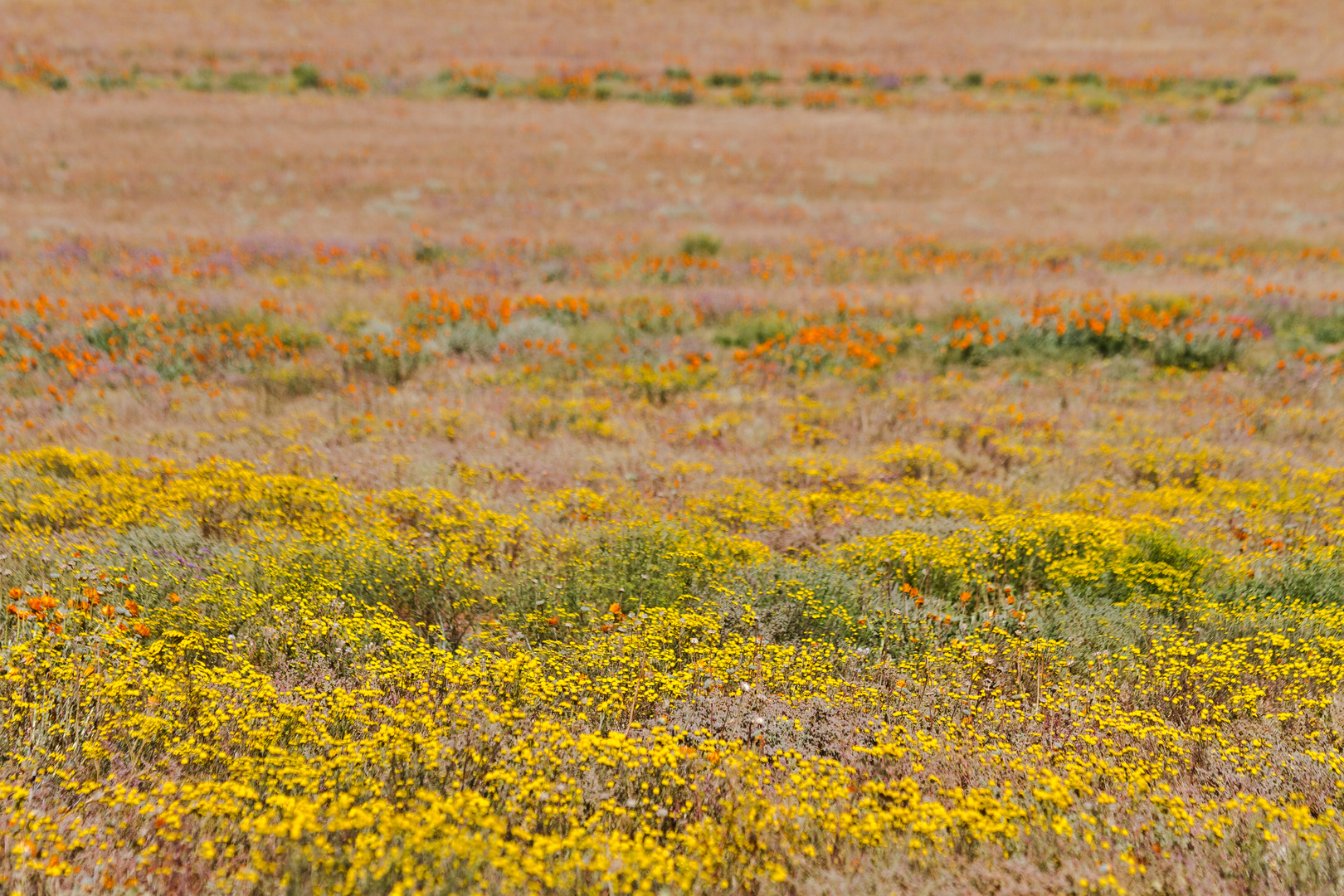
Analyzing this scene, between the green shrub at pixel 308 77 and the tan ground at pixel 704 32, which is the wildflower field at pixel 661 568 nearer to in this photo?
the green shrub at pixel 308 77

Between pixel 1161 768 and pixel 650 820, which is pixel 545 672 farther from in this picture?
pixel 1161 768

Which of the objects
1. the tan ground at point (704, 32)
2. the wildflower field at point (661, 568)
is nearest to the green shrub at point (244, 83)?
the tan ground at point (704, 32)

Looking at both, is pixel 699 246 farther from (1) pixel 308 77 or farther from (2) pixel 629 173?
(1) pixel 308 77

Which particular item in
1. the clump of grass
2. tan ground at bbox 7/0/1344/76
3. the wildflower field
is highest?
tan ground at bbox 7/0/1344/76

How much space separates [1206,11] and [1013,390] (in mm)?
65320

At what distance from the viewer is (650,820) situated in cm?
258

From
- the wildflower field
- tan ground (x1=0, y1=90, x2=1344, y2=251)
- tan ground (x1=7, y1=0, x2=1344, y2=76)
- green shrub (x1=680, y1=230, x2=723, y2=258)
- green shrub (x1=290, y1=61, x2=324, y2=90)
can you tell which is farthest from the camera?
tan ground (x1=7, y1=0, x2=1344, y2=76)

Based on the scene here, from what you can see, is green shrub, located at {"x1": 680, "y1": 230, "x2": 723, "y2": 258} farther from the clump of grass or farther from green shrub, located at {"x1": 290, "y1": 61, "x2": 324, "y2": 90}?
green shrub, located at {"x1": 290, "y1": 61, "x2": 324, "y2": 90}

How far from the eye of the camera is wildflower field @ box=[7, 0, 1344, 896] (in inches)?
94.3

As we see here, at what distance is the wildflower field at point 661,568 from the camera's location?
239cm

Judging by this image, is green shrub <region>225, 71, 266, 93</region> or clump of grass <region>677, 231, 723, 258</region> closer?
clump of grass <region>677, 231, 723, 258</region>

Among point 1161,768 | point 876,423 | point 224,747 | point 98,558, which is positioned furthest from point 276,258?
point 1161,768

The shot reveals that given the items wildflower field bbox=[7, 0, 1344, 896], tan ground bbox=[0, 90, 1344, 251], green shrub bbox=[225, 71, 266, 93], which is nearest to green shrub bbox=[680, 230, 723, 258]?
wildflower field bbox=[7, 0, 1344, 896]

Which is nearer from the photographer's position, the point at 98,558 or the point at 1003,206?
the point at 98,558
